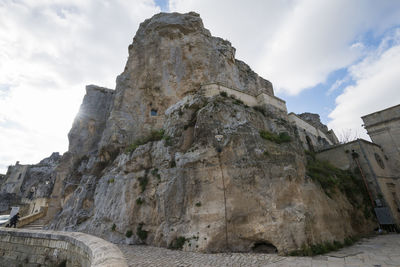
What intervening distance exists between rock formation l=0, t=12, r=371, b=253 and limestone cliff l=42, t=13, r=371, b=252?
0.05 m

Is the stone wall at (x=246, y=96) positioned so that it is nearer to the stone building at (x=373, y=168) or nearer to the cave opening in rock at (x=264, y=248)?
the stone building at (x=373, y=168)

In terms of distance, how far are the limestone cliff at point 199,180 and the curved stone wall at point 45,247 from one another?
4.17 metres

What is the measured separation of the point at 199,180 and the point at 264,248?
4.24 m

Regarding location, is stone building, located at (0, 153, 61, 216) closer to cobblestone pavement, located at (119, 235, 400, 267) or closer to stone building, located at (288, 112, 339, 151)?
cobblestone pavement, located at (119, 235, 400, 267)

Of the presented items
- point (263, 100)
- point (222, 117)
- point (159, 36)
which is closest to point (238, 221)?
point (222, 117)

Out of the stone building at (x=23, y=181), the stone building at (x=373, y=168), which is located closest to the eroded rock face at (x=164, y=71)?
the stone building at (x=373, y=168)

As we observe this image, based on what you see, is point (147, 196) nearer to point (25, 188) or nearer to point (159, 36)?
point (159, 36)

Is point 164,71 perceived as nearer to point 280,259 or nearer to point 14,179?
point 280,259

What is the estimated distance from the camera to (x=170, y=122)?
1454 centimetres

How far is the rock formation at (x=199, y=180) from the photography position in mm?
8555

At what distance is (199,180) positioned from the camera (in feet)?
33.4

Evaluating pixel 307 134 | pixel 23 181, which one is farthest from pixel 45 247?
pixel 23 181

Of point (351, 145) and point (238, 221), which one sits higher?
point (351, 145)

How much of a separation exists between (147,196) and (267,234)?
768cm
